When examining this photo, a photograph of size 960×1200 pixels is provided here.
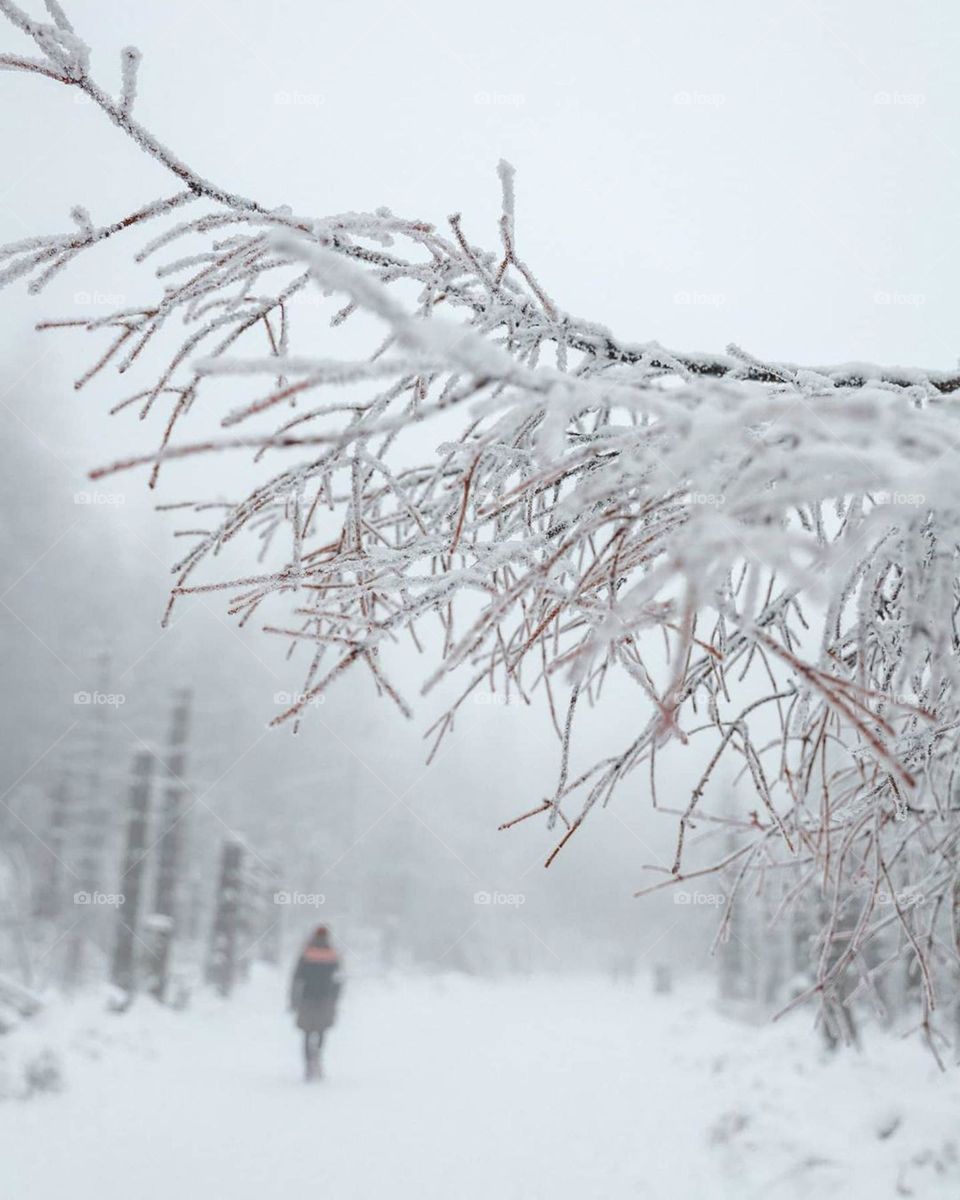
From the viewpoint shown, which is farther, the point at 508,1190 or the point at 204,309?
the point at 508,1190

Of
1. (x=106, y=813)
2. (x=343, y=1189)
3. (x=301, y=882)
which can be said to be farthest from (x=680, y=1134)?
(x=301, y=882)

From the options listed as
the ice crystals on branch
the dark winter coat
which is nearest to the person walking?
the dark winter coat

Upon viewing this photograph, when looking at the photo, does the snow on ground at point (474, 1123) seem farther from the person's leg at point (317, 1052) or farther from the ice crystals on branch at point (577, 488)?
the ice crystals on branch at point (577, 488)

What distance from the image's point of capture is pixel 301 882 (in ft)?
106

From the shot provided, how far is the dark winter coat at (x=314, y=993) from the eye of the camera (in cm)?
899

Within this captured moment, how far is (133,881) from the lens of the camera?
57.2ft

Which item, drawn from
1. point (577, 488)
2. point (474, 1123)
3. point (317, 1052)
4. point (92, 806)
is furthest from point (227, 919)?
point (577, 488)

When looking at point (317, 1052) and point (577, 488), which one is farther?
point (317, 1052)

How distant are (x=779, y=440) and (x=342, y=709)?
136 ft

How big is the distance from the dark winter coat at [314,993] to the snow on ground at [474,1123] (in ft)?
2.13

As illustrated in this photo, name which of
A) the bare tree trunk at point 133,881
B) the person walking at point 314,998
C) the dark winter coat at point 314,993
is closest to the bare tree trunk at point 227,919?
the bare tree trunk at point 133,881

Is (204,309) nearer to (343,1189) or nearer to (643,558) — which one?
(643,558)

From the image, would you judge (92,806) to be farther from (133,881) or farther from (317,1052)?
(317,1052)

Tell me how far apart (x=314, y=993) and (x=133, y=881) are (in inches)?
400
